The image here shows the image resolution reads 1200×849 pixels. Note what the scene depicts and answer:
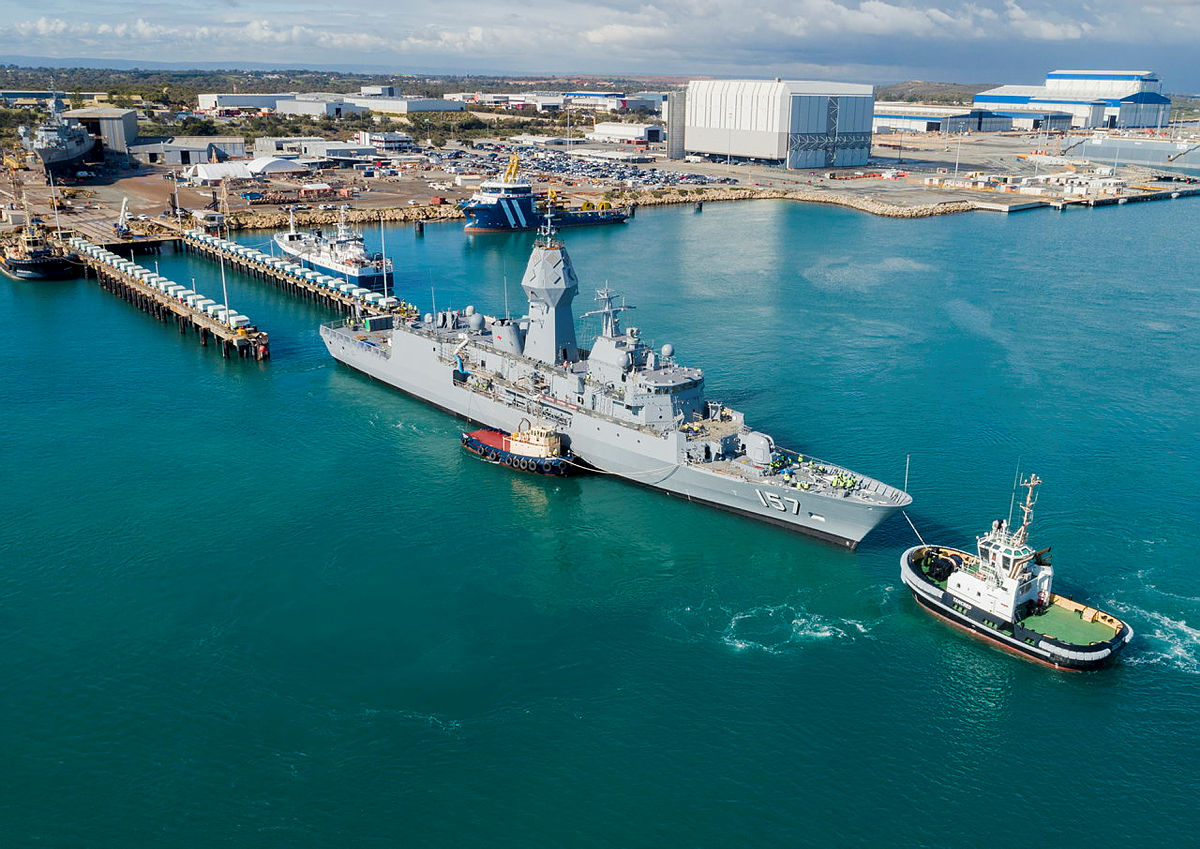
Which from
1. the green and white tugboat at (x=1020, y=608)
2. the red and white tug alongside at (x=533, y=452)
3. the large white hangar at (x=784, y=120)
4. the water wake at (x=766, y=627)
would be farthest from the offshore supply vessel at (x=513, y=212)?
the green and white tugboat at (x=1020, y=608)

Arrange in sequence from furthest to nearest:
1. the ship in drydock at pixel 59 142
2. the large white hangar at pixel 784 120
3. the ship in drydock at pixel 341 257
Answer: the large white hangar at pixel 784 120 → the ship in drydock at pixel 59 142 → the ship in drydock at pixel 341 257

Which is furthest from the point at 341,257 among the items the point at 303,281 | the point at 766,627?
the point at 766,627

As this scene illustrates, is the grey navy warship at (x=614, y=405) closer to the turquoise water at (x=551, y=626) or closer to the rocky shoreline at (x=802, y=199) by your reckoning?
the turquoise water at (x=551, y=626)

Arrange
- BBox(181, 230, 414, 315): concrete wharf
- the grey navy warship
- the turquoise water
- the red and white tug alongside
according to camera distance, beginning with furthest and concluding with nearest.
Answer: BBox(181, 230, 414, 315): concrete wharf, the red and white tug alongside, the grey navy warship, the turquoise water

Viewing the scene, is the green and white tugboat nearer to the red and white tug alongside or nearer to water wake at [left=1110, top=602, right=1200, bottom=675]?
water wake at [left=1110, top=602, right=1200, bottom=675]

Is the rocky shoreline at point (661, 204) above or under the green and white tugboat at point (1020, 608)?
above

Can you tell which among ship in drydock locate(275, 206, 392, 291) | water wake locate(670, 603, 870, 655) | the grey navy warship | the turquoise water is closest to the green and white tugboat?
the turquoise water
